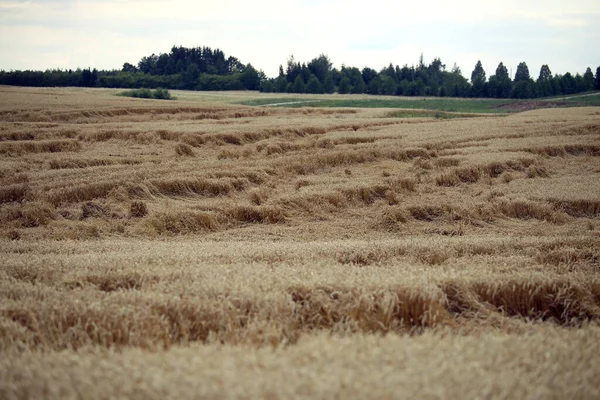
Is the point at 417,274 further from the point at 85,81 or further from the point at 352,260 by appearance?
the point at 85,81

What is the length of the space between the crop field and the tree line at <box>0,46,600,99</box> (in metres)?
87.9

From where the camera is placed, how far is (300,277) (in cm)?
662

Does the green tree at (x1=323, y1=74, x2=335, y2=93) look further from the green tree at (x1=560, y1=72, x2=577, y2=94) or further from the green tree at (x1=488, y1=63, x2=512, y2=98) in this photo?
the green tree at (x1=560, y1=72, x2=577, y2=94)

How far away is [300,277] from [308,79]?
126202 mm

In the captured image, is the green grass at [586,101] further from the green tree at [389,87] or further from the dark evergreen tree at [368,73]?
the dark evergreen tree at [368,73]

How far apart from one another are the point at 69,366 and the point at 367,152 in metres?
21.8

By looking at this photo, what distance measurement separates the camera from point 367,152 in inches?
976

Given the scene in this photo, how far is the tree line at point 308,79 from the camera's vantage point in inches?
4124

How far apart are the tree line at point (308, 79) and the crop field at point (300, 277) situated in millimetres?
87946

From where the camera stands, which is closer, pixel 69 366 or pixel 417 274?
pixel 69 366

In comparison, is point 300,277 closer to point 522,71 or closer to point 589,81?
point 589,81

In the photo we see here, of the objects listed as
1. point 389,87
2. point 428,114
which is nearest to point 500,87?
point 389,87

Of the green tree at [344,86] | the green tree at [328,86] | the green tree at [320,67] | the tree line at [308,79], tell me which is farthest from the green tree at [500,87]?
the green tree at [320,67]

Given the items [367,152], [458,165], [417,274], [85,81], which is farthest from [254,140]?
[85,81]
